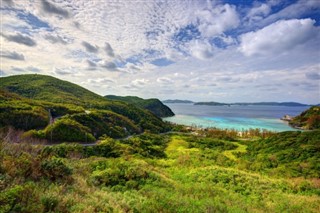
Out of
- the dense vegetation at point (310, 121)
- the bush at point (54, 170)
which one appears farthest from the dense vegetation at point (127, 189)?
the dense vegetation at point (310, 121)

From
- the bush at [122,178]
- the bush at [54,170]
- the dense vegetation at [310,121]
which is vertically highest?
the bush at [54,170]

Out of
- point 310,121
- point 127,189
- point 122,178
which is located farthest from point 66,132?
point 310,121

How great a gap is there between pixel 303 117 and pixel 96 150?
462 feet

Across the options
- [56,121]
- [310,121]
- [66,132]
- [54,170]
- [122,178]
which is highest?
[54,170]

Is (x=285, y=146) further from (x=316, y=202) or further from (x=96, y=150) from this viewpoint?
(x=96, y=150)

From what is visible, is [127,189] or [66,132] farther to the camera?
[66,132]

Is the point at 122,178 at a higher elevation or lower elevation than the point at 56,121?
higher

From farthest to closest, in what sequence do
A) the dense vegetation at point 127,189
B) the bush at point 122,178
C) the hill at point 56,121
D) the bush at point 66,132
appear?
the hill at point 56,121 → the bush at point 66,132 → the bush at point 122,178 → the dense vegetation at point 127,189

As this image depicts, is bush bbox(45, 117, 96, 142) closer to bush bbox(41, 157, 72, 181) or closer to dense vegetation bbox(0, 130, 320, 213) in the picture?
dense vegetation bbox(0, 130, 320, 213)

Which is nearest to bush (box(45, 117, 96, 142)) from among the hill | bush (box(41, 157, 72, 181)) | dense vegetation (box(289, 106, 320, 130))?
the hill

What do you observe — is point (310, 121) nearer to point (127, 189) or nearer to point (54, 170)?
Result: point (127, 189)

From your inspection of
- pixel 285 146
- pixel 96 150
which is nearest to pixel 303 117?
pixel 285 146

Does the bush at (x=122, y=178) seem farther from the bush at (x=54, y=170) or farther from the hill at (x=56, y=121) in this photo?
the hill at (x=56, y=121)

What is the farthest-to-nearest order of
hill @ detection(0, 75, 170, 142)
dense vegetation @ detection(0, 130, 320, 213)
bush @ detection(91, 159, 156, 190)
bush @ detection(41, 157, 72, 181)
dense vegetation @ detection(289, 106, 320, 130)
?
dense vegetation @ detection(289, 106, 320, 130)
hill @ detection(0, 75, 170, 142)
bush @ detection(91, 159, 156, 190)
bush @ detection(41, 157, 72, 181)
dense vegetation @ detection(0, 130, 320, 213)
